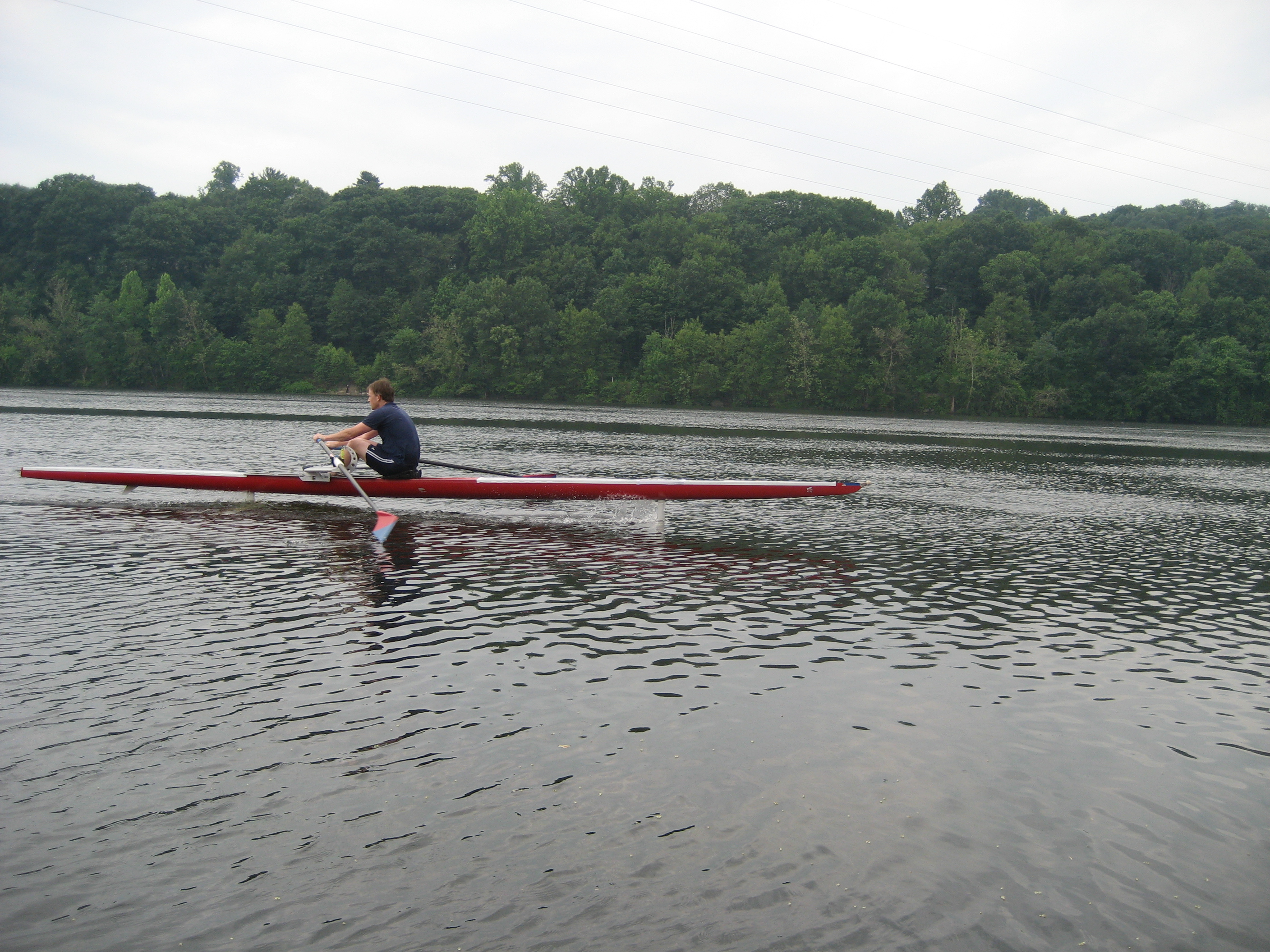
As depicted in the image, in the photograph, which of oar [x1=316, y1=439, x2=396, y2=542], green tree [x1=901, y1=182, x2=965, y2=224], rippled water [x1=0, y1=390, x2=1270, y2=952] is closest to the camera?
rippled water [x1=0, y1=390, x2=1270, y2=952]

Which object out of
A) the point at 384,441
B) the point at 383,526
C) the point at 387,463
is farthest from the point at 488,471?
the point at 383,526

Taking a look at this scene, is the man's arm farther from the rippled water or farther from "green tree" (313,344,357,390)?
"green tree" (313,344,357,390)

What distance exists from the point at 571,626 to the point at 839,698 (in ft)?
11.6

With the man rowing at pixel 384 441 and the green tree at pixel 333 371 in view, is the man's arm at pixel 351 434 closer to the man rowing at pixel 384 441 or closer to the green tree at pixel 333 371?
the man rowing at pixel 384 441

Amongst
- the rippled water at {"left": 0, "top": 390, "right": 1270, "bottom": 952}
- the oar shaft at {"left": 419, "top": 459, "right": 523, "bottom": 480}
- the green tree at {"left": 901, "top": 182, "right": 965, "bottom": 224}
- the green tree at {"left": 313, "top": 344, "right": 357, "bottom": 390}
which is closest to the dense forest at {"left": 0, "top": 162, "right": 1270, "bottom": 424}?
the green tree at {"left": 313, "top": 344, "right": 357, "bottom": 390}

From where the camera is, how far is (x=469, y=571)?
45.5 ft

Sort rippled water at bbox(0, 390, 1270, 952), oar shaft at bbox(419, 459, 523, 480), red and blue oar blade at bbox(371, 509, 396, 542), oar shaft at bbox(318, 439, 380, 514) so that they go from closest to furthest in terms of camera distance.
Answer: rippled water at bbox(0, 390, 1270, 952) → red and blue oar blade at bbox(371, 509, 396, 542) → oar shaft at bbox(318, 439, 380, 514) → oar shaft at bbox(419, 459, 523, 480)

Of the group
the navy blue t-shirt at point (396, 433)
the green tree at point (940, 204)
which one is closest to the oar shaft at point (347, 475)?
the navy blue t-shirt at point (396, 433)

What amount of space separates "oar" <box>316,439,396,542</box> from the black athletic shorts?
0.49m

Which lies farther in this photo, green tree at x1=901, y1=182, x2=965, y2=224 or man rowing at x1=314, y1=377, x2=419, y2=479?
green tree at x1=901, y1=182, x2=965, y2=224

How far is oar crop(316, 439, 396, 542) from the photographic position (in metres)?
16.4

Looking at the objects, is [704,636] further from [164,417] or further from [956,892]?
[164,417]

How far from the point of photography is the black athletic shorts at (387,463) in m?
18.1

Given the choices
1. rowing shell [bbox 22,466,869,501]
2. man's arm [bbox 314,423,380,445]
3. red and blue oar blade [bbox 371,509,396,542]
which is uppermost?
man's arm [bbox 314,423,380,445]
